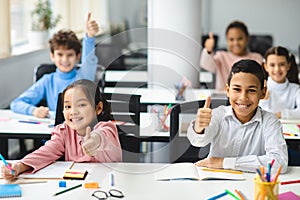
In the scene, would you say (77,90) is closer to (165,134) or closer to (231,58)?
(165,134)

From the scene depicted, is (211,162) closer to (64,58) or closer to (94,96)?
(94,96)

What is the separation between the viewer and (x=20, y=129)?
3.09 metres

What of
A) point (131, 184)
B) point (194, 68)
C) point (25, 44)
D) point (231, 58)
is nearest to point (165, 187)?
point (131, 184)

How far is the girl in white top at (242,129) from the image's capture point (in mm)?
2320

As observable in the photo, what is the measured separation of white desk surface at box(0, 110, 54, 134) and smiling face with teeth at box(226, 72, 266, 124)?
1103 mm

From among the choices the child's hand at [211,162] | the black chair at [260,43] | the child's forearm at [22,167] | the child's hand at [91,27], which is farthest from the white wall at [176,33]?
the black chair at [260,43]

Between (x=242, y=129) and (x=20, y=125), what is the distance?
1.34 m

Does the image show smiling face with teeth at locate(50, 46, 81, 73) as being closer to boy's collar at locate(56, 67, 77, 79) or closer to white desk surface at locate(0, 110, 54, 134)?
boy's collar at locate(56, 67, 77, 79)

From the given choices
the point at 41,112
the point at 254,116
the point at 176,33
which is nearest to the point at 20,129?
the point at 41,112

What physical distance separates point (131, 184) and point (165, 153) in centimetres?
117

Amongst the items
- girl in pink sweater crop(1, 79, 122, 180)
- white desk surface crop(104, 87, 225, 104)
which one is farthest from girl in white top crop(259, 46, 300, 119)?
girl in pink sweater crop(1, 79, 122, 180)

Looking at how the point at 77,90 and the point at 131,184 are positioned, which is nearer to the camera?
the point at 131,184

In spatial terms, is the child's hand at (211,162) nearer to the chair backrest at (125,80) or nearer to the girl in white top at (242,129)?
the girl in white top at (242,129)

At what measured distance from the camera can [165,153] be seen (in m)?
3.30
